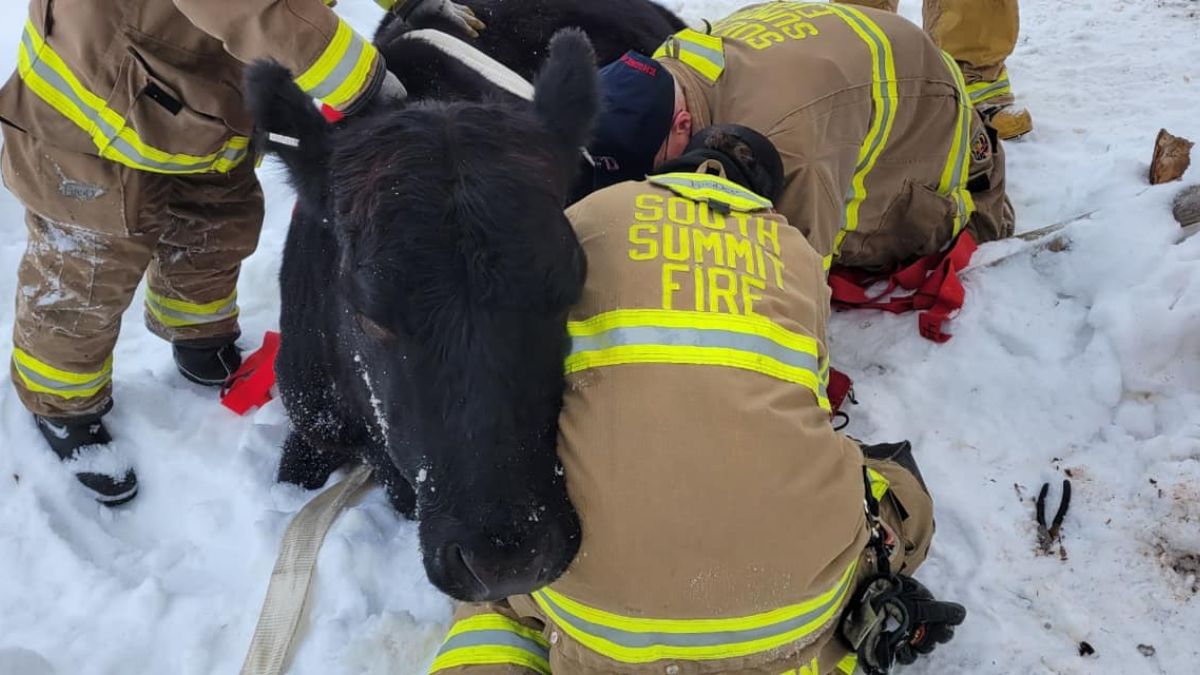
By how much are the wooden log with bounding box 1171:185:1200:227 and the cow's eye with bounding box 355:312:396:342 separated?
3.34 m

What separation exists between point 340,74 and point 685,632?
1749mm

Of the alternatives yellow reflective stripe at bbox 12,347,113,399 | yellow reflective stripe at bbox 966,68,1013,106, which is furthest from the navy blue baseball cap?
yellow reflective stripe at bbox 966,68,1013,106

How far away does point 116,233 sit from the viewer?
2750 mm

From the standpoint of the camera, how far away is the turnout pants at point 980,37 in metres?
4.47

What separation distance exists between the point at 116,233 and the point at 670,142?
194 centimetres

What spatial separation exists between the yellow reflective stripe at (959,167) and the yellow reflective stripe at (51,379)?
3558 millimetres

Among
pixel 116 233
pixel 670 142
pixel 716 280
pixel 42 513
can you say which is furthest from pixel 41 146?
pixel 716 280

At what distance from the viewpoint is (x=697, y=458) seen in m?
1.52

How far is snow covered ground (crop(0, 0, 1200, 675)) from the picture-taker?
2.47 meters

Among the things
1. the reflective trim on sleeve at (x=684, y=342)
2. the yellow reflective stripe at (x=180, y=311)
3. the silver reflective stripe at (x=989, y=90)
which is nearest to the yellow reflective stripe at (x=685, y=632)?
the reflective trim on sleeve at (x=684, y=342)

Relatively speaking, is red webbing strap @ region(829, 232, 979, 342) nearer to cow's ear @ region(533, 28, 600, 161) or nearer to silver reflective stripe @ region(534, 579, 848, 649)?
cow's ear @ region(533, 28, 600, 161)

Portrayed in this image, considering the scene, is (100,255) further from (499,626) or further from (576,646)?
(576,646)

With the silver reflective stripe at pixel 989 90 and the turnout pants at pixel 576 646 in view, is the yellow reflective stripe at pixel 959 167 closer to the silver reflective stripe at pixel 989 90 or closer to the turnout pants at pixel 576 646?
the silver reflective stripe at pixel 989 90

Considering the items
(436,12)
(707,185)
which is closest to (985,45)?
(436,12)
